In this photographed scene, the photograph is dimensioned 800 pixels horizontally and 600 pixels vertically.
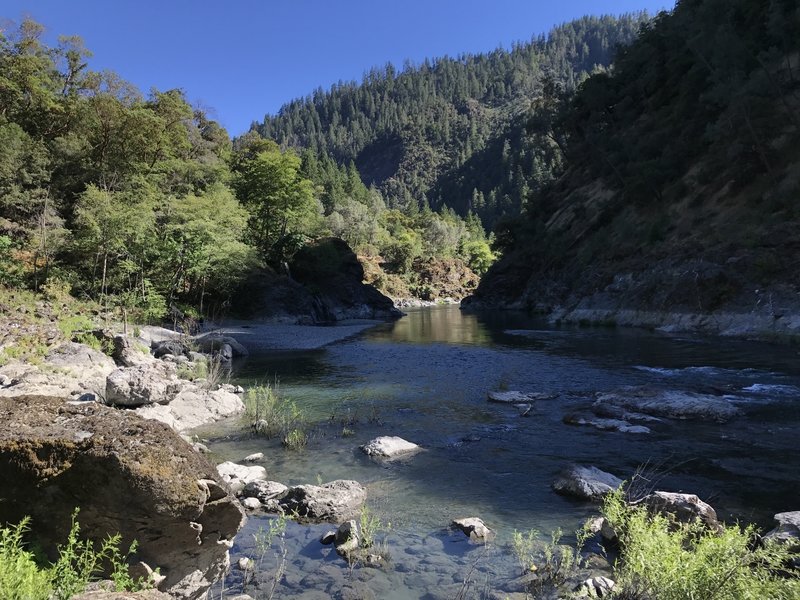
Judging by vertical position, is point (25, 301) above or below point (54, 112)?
below

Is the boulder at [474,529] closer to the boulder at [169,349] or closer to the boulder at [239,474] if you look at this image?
the boulder at [239,474]

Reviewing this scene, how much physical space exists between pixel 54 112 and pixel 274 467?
43.6m

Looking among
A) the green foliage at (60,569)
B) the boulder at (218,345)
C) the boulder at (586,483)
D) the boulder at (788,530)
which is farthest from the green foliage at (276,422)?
the boulder at (218,345)

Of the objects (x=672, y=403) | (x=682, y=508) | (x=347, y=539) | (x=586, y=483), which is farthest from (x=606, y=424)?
(x=347, y=539)

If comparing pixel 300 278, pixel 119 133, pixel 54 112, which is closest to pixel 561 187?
pixel 300 278

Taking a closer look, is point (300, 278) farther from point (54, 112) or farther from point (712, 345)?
point (712, 345)

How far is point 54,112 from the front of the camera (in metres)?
39.8

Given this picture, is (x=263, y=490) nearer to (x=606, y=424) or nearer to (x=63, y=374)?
(x=606, y=424)

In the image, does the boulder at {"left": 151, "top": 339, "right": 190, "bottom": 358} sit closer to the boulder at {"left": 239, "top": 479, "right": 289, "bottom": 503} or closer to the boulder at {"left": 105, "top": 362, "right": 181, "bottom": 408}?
the boulder at {"left": 105, "top": 362, "right": 181, "bottom": 408}

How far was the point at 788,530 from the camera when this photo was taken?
5945 mm

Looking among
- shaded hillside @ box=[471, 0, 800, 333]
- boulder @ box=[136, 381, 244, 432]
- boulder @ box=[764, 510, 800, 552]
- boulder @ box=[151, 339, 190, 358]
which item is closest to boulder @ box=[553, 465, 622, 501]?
boulder @ box=[764, 510, 800, 552]

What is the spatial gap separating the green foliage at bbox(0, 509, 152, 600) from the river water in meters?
1.95

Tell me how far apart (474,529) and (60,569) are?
491 centimetres

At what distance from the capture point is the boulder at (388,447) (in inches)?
406
